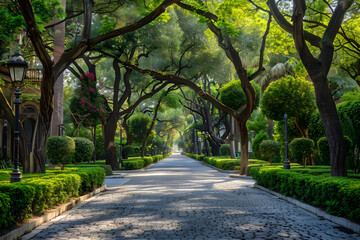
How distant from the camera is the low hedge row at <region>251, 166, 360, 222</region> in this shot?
755 cm

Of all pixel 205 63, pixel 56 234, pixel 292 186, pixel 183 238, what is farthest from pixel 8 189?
pixel 205 63

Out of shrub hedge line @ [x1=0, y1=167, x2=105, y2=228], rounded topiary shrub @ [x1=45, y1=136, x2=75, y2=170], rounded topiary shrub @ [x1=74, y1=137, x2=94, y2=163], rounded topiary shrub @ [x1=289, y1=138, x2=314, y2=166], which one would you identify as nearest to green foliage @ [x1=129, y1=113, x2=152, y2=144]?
rounded topiary shrub @ [x1=74, y1=137, x2=94, y2=163]

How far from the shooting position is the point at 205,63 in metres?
32.1

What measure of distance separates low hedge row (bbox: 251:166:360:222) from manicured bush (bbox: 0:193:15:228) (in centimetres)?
600

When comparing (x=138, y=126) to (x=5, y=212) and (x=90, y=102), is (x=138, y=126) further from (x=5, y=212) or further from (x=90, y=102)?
(x=5, y=212)

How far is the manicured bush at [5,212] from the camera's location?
6078mm

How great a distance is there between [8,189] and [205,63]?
26.4m

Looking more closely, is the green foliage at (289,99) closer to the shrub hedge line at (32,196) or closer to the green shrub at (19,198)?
the shrub hedge line at (32,196)

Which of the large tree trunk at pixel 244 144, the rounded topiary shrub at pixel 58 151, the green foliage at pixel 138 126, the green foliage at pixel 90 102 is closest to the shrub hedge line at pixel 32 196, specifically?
the rounded topiary shrub at pixel 58 151

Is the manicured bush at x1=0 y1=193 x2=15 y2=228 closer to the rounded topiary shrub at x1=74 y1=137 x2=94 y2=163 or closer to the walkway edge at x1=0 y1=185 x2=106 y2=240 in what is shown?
the walkway edge at x1=0 y1=185 x2=106 y2=240

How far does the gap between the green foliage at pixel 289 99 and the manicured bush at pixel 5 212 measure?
18.9m

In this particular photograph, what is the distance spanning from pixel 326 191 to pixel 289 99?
15.1 metres

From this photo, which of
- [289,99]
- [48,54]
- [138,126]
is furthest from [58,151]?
[138,126]

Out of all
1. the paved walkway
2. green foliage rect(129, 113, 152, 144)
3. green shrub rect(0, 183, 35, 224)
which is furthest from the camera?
green foliage rect(129, 113, 152, 144)
